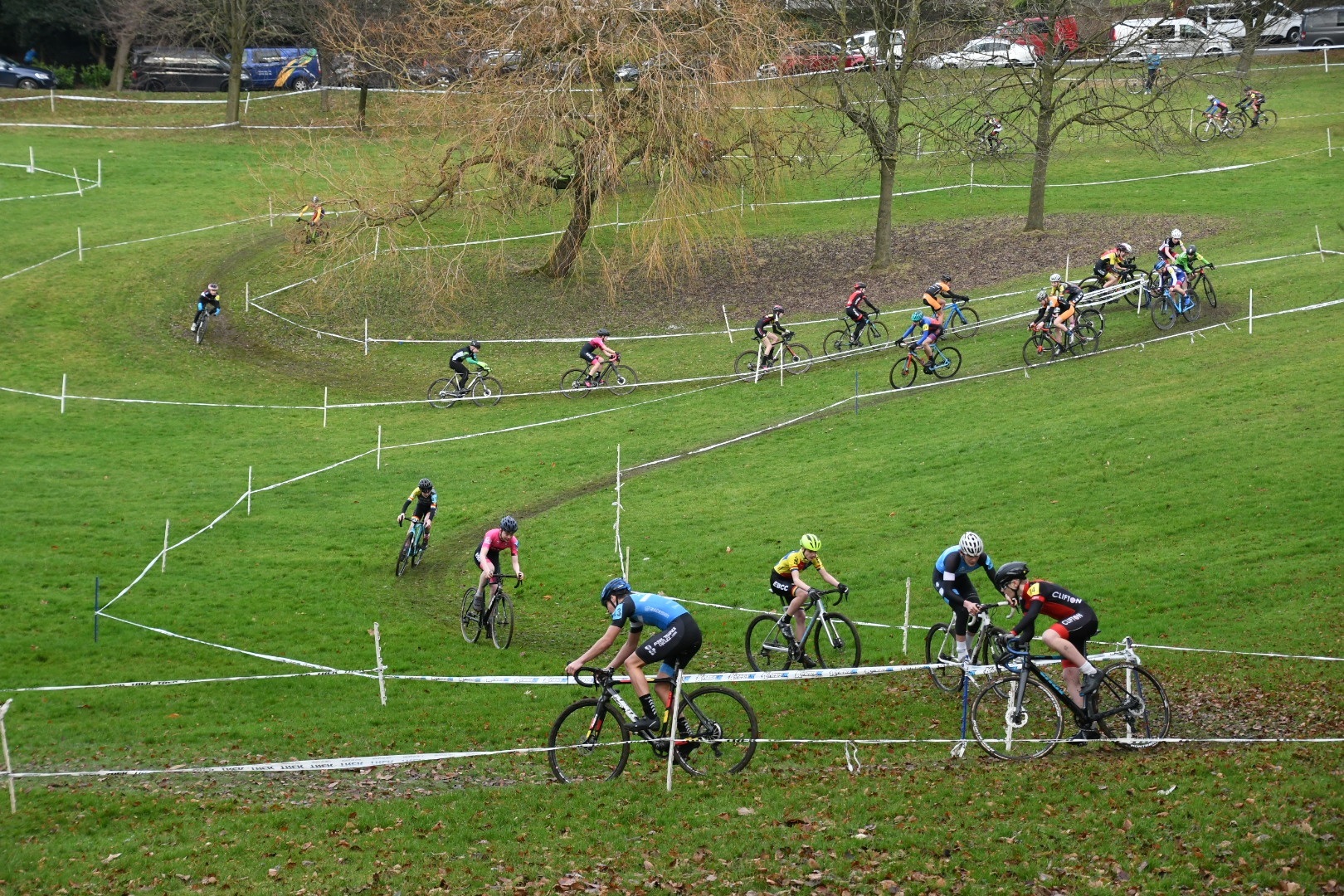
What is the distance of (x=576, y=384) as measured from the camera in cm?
3488

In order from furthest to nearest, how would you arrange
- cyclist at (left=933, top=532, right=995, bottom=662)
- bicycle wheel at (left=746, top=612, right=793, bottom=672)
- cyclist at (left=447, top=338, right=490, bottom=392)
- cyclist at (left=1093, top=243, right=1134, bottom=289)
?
cyclist at (left=447, top=338, right=490, bottom=392)
cyclist at (left=1093, top=243, right=1134, bottom=289)
bicycle wheel at (left=746, top=612, right=793, bottom=672)
cyclist at (left=933, top=532, right=995, bottom=662)

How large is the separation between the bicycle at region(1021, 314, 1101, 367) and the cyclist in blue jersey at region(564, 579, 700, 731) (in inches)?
814

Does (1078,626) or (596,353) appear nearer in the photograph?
(1078,626)

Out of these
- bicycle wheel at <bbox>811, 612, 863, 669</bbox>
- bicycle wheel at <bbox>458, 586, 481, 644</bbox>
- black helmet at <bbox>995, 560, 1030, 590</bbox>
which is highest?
black helmet at <bbox>995, 560, 1030, 590</bbox>

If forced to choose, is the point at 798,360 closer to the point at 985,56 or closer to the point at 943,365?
the point at 943,365

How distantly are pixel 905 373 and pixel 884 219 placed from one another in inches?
492

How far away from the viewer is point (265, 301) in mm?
42750

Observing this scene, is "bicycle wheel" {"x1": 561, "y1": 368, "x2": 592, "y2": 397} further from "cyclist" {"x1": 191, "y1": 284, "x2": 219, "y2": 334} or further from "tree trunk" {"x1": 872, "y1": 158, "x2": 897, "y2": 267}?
"tree trunk" {"x1": 872, "y1": 158, "x2": 897, "y2": 267}

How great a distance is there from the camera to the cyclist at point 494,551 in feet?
59.8

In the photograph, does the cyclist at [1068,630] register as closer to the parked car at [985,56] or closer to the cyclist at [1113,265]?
the cyclist at [1113,265]

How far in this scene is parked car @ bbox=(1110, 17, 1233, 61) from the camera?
136 ft

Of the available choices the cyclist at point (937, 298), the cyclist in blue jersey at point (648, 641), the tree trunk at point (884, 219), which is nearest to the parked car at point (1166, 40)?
the tree trunk at point (884, 219)

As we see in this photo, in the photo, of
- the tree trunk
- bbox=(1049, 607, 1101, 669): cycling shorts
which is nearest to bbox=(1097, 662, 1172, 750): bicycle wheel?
bbox=(1049, 607, 1101, 669): cycling shorts

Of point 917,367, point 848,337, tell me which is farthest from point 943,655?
point 848,337
